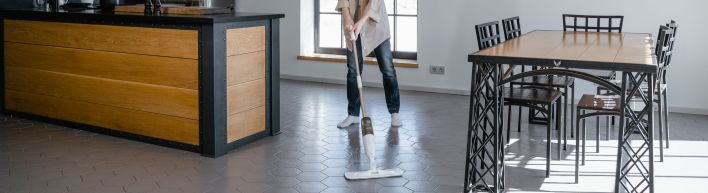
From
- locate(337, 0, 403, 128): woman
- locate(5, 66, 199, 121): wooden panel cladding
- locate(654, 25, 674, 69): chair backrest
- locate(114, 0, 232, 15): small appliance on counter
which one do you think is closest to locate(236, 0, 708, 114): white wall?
locate(337, 0, 403, 128): woman

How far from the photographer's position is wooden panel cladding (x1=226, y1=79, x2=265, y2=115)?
4434 millimetres

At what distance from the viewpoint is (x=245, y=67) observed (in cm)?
452

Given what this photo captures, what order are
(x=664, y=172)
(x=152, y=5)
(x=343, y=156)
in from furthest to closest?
(x=152, y=5)
(x=343, y=156)
(x=664, y=172)

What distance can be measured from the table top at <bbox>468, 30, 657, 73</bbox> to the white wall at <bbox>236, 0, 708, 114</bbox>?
1763 mm

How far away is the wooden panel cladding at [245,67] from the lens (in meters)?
4.38

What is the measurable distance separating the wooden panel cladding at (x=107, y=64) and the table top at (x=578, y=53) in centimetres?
181

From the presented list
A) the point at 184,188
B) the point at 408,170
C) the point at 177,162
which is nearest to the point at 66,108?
the point at 177,162

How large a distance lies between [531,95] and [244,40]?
1.69 metres

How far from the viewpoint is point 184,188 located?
368 cm

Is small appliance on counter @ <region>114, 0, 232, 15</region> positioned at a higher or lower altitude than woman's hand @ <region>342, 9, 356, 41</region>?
higher

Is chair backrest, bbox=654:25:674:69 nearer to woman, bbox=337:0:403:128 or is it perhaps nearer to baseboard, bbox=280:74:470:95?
woman, bbox=337:0:403:128

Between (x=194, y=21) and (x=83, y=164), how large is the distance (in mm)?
1006

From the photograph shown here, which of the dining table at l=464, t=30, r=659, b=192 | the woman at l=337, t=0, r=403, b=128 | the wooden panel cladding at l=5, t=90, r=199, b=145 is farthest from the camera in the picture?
the woman at l=337, t=0, r=403, b=128

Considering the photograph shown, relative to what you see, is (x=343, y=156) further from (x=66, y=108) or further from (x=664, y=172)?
(x=66, y=108)
